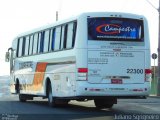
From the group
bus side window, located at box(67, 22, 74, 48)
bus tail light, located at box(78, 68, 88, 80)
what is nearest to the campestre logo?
bus side window, located at box(67, 22, 74, 48)

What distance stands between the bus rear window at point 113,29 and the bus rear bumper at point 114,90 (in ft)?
5.41

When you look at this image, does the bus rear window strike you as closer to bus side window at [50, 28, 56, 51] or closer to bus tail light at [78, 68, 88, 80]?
bus tail light at [78, 68, 88, 80]

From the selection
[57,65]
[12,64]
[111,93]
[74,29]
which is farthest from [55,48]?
[12,64]

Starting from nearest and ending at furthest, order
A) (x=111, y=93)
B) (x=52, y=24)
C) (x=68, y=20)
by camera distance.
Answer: (x=111, y=93) → (x=68, y=20) → (x=52, y=24)

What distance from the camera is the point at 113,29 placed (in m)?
21.2

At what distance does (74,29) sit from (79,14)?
2.08 ft

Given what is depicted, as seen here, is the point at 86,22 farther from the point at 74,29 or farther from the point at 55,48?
the point at 55,48

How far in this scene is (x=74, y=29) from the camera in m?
21.7

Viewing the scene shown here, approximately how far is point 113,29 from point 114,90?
2.14 metres

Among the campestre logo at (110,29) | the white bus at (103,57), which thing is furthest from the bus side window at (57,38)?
the campestre logo at (110,29)

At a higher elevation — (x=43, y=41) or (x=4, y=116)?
(x=43, y=41)

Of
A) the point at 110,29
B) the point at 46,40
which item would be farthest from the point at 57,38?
the point at 110,29

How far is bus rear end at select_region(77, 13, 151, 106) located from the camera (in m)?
20.8

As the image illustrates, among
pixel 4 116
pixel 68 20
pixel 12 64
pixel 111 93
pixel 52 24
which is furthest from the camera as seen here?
pixel 12 64
